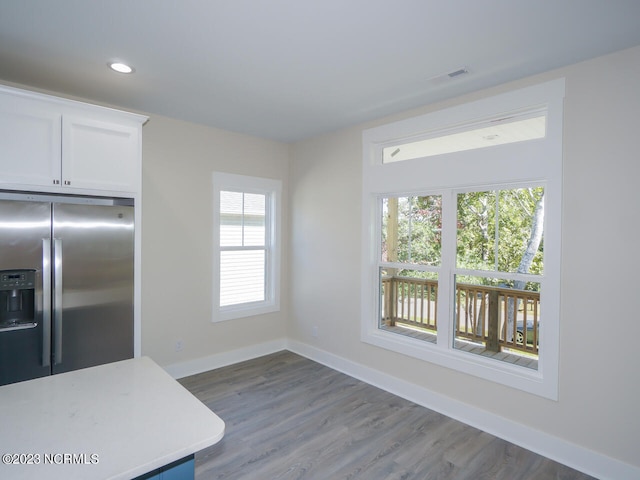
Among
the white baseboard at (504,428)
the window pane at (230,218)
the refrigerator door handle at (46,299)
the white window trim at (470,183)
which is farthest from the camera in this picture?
the window pane at (230,218)

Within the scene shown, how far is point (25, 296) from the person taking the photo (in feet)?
7.82

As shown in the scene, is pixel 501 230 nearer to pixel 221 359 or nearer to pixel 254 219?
pixel 254 219

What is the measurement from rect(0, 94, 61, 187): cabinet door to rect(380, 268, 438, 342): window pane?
9.77 ft

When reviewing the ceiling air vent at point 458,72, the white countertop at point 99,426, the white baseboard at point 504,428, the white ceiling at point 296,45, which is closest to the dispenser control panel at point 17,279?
the white countertop at point 99,426

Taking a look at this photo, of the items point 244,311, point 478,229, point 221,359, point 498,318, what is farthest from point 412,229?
point 221,359

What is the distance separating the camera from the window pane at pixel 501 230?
2.69 meters

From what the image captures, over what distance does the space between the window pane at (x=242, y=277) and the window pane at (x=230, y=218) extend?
6.1 inches

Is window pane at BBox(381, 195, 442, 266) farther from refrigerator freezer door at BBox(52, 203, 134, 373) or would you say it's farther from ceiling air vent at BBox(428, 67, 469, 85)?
refrigerator freezer door at BBox(52, 203, 134, 373)

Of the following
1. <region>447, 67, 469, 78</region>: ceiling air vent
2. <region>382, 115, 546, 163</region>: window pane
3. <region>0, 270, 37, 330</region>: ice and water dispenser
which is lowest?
<region>0, 270, 37, 330</region>: ice and water dispenser

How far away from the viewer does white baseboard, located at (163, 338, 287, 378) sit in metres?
3.76

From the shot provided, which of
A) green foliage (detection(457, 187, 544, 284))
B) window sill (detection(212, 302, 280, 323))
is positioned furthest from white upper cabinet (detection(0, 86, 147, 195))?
green foliage (detection(457, 187, 544, 284))

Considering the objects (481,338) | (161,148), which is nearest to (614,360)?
(481,338)

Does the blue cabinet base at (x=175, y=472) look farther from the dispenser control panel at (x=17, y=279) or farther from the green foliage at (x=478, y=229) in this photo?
the green foliage at (x=478, y=229)

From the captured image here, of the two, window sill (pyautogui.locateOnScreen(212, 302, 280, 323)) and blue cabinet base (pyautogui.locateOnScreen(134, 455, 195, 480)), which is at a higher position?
blue cabinet base (pyautogui.locateOnScreen(134, 455, 195, 480))
